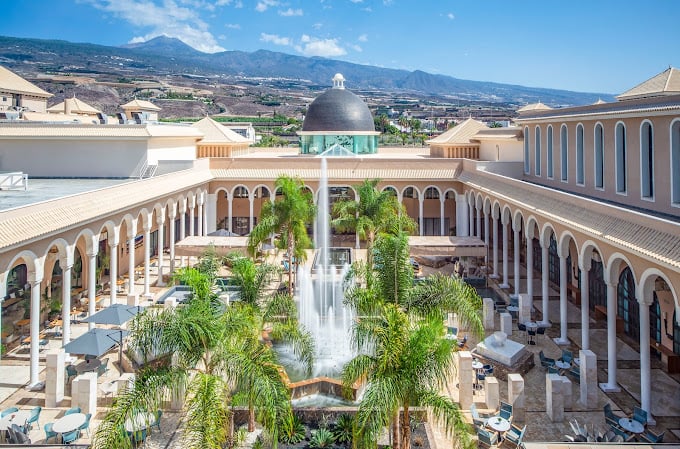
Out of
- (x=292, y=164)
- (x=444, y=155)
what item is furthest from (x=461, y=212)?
(x=292, y=164)

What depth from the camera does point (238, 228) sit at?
38.5 metres

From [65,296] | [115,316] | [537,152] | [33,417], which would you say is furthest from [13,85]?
[33,417]

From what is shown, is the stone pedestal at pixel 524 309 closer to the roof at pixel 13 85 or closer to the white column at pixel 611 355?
the white column at pixel 611 355

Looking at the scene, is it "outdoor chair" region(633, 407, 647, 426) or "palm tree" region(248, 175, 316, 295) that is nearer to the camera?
"outdoor chair" region(633, 407, 647, 426)

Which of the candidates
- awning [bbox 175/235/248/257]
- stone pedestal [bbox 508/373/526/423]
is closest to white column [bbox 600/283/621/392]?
stone pedestal [bbox 508/373/526/423]

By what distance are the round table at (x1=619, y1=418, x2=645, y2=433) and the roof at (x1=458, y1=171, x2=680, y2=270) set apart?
3.54 metres

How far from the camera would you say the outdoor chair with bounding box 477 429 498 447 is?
39.6ft

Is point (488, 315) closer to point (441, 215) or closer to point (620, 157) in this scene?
point (620, 157)

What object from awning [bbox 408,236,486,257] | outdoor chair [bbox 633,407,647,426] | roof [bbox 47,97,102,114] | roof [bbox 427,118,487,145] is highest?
roof [bbox 47,97,102,114]

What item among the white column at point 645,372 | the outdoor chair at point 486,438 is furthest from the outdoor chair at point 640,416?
the outdoor chair at point 486,438

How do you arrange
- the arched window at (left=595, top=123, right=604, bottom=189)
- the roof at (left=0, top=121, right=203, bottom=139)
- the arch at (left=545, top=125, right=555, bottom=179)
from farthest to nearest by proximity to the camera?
the roof at (left=0, top=121, right=203, bottom=139), the arch at (left=545, top=125, right=555, bottom=179), the arched window at (left=595, top=123, right=604, bottom=189)

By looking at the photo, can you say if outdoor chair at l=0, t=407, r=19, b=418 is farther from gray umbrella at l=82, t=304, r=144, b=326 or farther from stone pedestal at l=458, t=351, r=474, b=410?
stone pedestal at l=458, t=351, r=474, b=410

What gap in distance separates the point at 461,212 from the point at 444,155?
201 inches

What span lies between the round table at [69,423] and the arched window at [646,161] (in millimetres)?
17202
